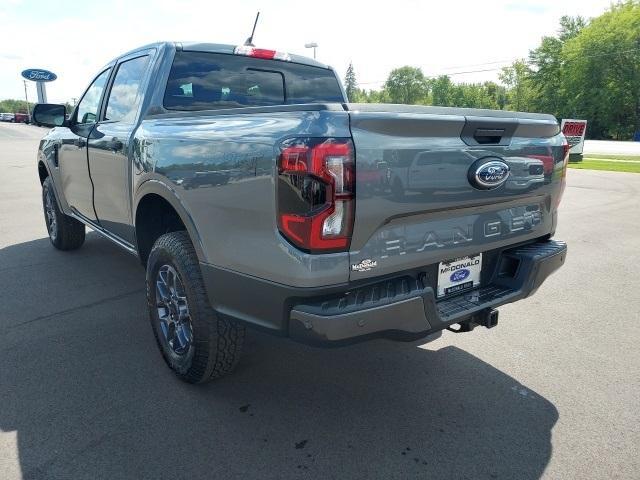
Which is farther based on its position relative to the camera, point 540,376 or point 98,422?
point 540,376

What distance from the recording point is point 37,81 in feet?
126

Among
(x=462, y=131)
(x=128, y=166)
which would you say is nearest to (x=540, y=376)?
(x=462, y=131)

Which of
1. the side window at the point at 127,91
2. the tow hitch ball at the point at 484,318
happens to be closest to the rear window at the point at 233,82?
the side window at the point at 127,91

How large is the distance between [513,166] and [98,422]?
2.49 metres

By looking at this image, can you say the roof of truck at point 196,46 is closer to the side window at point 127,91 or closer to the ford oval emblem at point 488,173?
the side window at point 127,91

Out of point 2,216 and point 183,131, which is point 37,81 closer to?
point 2,216

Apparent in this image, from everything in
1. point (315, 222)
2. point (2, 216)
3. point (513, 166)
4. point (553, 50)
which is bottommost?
point (2, 216)

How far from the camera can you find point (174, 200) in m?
→ 2.62

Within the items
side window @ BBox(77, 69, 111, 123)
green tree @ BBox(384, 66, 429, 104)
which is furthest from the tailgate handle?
green tree @ BBox(384, 66, 429, 104)

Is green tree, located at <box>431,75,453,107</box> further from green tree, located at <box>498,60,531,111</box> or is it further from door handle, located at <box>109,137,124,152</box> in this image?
door handle, located at <box>109,137,124,152</box>

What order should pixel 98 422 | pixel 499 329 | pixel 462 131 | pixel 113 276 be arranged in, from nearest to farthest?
pixel 462 131
pixel 98 422
pixel 499 329
pixel 113 276

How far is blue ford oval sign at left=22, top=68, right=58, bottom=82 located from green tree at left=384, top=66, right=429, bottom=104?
305 ft

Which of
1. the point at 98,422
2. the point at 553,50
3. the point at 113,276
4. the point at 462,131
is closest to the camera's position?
the point at 462,131

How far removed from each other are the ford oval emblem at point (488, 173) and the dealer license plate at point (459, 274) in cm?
39
